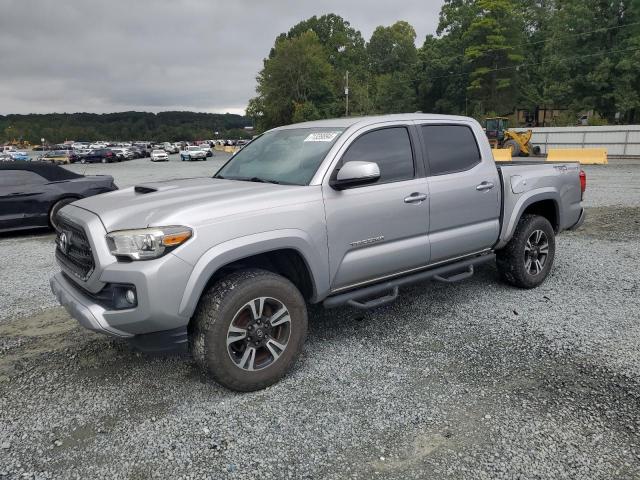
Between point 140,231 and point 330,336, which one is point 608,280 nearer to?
point 330,336

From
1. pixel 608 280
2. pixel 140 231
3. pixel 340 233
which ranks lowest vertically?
pixel 608 280

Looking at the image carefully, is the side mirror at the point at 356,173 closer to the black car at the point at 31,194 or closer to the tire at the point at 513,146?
the black car at the point at 31,194

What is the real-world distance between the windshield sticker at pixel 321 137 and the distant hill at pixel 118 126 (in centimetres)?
14886

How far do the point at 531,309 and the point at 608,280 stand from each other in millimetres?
1507

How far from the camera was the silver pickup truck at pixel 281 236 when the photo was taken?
2998 mm

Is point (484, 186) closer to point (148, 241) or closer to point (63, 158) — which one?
point (148, 241)

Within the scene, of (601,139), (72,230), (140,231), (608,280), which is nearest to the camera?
(140,231)

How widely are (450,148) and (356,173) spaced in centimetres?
155

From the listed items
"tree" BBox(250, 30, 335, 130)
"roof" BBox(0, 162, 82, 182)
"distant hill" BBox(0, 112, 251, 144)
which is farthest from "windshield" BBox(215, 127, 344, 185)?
"distant hill" BBox(0, 112, 251, 144)

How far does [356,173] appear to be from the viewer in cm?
345

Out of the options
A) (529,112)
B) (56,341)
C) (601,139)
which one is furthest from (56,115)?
(56,341)

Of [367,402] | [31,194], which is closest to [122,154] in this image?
[31,194]

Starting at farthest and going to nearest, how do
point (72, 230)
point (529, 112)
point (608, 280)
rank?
point (529, 112)
point (608, 280)
point (72, 230)

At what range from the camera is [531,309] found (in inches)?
187
